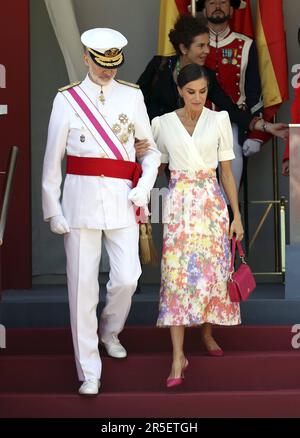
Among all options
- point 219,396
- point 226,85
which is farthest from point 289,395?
point 226,85

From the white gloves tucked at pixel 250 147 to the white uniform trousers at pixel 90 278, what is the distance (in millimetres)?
2101

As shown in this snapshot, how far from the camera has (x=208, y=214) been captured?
7.11 m

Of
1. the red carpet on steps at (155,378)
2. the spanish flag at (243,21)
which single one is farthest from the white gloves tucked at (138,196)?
the spanish flag at (243,21)

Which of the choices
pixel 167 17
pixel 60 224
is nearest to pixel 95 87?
pixel 60 224

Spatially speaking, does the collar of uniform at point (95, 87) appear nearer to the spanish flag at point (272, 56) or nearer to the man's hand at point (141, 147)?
the man's hand at point (141, 147)

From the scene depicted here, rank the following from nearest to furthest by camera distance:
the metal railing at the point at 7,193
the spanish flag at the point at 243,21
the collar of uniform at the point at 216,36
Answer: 1. the metal railing at the point at 7,193
2. the collar of uniform at the point at 216,36
3. the spanish flag at the point at 243,21

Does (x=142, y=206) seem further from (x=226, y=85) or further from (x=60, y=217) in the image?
(x=226, y=85)

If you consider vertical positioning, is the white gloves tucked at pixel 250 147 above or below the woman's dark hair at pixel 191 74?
below

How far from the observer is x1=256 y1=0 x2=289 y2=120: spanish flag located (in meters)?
9.10

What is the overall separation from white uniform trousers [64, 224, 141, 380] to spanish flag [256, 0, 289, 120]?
251 cm

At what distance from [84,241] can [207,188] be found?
786 millimetres

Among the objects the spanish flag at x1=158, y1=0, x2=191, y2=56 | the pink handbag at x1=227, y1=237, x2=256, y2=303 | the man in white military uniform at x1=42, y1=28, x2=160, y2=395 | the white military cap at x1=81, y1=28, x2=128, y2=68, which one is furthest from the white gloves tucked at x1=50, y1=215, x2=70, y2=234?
Answer: the spanish flag at x1=158, y1=0, x2=191, y2=56

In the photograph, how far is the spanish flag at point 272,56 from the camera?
29.9ft

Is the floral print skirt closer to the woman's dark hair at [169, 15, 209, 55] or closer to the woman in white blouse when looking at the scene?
the woman in white blouse
